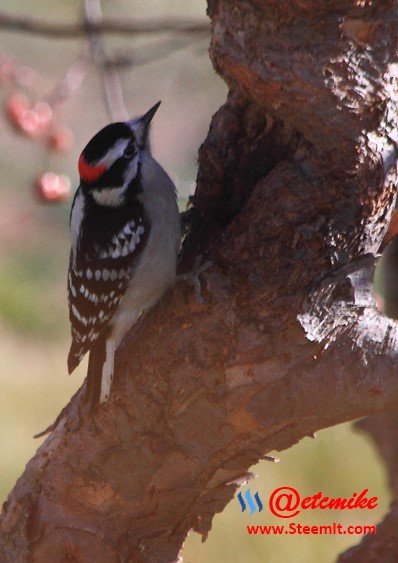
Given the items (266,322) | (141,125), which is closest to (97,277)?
(141,125)

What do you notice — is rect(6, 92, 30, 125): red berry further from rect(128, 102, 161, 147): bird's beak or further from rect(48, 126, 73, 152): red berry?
rect(128, 102, 161, 147): bird's beak

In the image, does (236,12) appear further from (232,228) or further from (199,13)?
(199,13)

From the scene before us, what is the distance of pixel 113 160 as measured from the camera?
A: 3.82 metres

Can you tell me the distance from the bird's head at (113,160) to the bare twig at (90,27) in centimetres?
33

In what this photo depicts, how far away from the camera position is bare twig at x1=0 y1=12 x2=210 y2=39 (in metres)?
3.50

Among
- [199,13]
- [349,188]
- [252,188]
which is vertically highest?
[199,13]

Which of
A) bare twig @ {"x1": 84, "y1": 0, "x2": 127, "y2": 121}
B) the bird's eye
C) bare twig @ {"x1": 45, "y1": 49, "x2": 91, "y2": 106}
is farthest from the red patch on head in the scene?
bare twig @ {"x1": 45, "y1": 49, "x2": 91, "y2": 106}

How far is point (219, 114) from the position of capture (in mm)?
3408

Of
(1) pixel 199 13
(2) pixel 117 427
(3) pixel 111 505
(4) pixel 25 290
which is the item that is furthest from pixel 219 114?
(1) pixel 199 13

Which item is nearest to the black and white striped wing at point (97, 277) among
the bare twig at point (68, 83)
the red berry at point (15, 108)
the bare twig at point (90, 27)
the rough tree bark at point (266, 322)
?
the rough tree bark at point (266, 322)

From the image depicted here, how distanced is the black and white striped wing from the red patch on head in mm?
257

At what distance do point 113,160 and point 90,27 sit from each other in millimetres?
564

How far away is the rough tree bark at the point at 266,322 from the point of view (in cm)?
290

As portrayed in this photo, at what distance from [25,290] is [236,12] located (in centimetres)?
639
